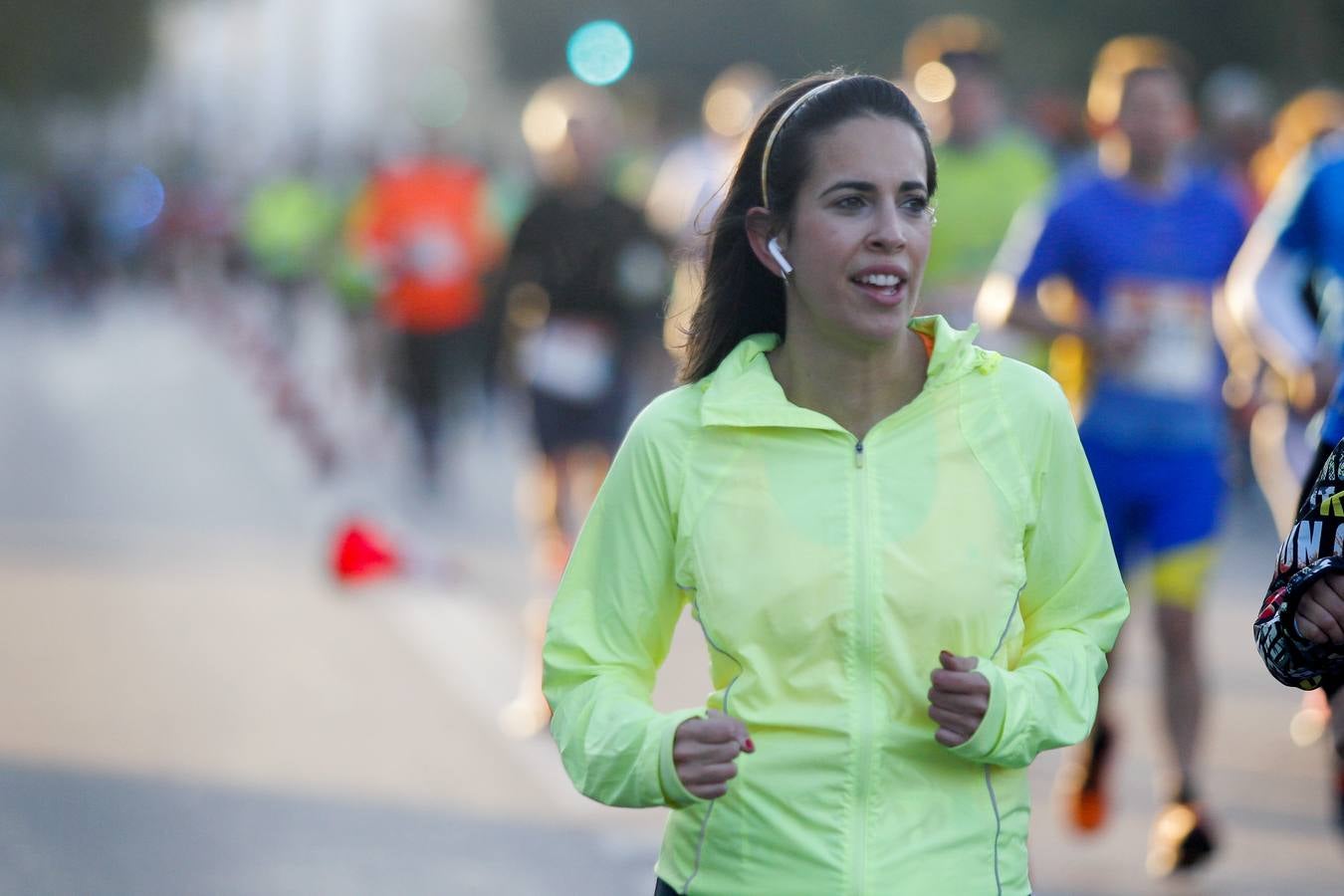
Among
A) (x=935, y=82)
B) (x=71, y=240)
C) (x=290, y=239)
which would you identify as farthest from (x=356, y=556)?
(x=71, y=240)

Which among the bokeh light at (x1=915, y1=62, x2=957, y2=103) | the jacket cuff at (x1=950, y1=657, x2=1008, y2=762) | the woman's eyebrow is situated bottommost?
the jacket cuff at (x1=950, y1=657, x2=1008, y2=762)

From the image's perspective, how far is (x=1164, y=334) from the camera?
21.8ft

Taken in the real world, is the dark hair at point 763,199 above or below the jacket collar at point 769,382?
above

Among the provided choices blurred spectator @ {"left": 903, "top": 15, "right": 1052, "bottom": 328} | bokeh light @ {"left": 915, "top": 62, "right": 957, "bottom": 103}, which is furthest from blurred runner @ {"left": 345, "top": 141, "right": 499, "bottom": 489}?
blurred spectator @ {"left": 903, "top": 15, "right": 1052, "bottom": 328}

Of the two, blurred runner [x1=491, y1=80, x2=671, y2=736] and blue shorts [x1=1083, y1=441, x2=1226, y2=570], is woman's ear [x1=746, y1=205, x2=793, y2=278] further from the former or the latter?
blurred runner [x1=491, y1=80, x2=671, y2=736]

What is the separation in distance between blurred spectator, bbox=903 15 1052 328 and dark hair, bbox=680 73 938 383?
15.9ft

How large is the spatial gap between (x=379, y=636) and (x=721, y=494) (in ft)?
22.7

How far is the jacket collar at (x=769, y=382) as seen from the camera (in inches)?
128

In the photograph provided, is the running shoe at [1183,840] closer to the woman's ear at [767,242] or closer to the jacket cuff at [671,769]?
the woman's ear at [767,242]

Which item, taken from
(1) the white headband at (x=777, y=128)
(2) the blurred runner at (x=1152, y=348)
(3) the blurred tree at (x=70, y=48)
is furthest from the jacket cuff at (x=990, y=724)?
(3) the blurred tree at (x=70, y=48)

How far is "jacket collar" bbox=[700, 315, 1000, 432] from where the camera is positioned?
325 cm

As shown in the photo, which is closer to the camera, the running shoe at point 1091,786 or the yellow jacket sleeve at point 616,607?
the yellow jacket sleeve at point 616,607

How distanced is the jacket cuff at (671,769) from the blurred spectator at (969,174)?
213 inches

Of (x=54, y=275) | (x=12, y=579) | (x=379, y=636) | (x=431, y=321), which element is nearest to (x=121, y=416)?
(x=431, y=321)
